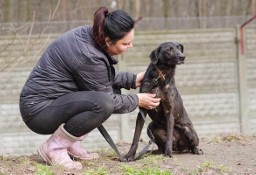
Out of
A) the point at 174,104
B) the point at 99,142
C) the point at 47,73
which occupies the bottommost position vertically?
the point at 99,142

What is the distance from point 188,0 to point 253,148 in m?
5.96

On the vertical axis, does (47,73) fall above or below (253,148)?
above

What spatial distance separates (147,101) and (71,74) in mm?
747

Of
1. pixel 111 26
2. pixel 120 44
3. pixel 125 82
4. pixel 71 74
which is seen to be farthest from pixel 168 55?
pixel 71 74

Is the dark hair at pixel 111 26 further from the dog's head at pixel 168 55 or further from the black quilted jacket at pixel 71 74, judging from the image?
the dog's head at pixel 168 55

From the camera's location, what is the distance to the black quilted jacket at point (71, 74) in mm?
5520

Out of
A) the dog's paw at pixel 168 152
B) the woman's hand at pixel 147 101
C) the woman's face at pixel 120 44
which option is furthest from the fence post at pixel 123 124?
the woman's face at pixel 120 44

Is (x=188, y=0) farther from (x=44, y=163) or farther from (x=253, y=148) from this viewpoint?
(x=44, y=163)

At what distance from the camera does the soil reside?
18.0 ft

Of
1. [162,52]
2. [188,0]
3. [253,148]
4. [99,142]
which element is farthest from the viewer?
[188,0]

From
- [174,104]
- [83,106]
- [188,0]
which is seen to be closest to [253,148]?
[174,104]

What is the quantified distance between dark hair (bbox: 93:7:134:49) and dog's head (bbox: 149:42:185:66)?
71cm

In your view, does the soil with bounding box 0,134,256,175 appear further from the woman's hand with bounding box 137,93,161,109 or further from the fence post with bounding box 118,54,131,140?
the fence post with bounding box 118,54,131,140

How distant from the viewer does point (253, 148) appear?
6941 mm
